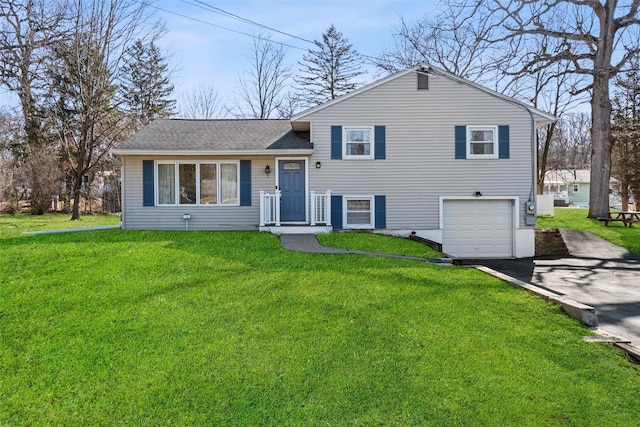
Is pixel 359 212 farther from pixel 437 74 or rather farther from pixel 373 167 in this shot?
pixel 437 74

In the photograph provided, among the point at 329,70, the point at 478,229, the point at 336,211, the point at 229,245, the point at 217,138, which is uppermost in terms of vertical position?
the point at 329,70

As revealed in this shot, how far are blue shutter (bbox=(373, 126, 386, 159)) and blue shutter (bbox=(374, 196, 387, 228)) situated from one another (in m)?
1.29

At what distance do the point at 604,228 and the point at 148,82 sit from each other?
29.7m

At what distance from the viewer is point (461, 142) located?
40.2 feet

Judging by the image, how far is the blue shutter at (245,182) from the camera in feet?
40.0

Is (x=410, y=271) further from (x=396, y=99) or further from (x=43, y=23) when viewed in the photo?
(x=43, y=23)

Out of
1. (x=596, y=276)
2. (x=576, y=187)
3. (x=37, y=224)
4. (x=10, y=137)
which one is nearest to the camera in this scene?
(x=596, y=276)

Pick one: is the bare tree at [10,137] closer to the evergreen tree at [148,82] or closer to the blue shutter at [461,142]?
the evergreen tree at [148,82]

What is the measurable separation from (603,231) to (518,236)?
4708 mm

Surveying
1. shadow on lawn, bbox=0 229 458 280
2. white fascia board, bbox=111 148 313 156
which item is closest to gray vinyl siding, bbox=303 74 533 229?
white fascia board, bbox=111 148 313 156

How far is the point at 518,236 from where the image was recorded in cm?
1254

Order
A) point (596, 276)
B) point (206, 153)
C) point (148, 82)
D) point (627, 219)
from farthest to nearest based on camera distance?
point (148, 82) → point (627, 219) → point (206, 153) → point (596, 276)

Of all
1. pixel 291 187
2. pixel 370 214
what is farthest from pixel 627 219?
pixel 291 187

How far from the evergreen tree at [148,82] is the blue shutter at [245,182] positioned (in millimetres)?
19546
